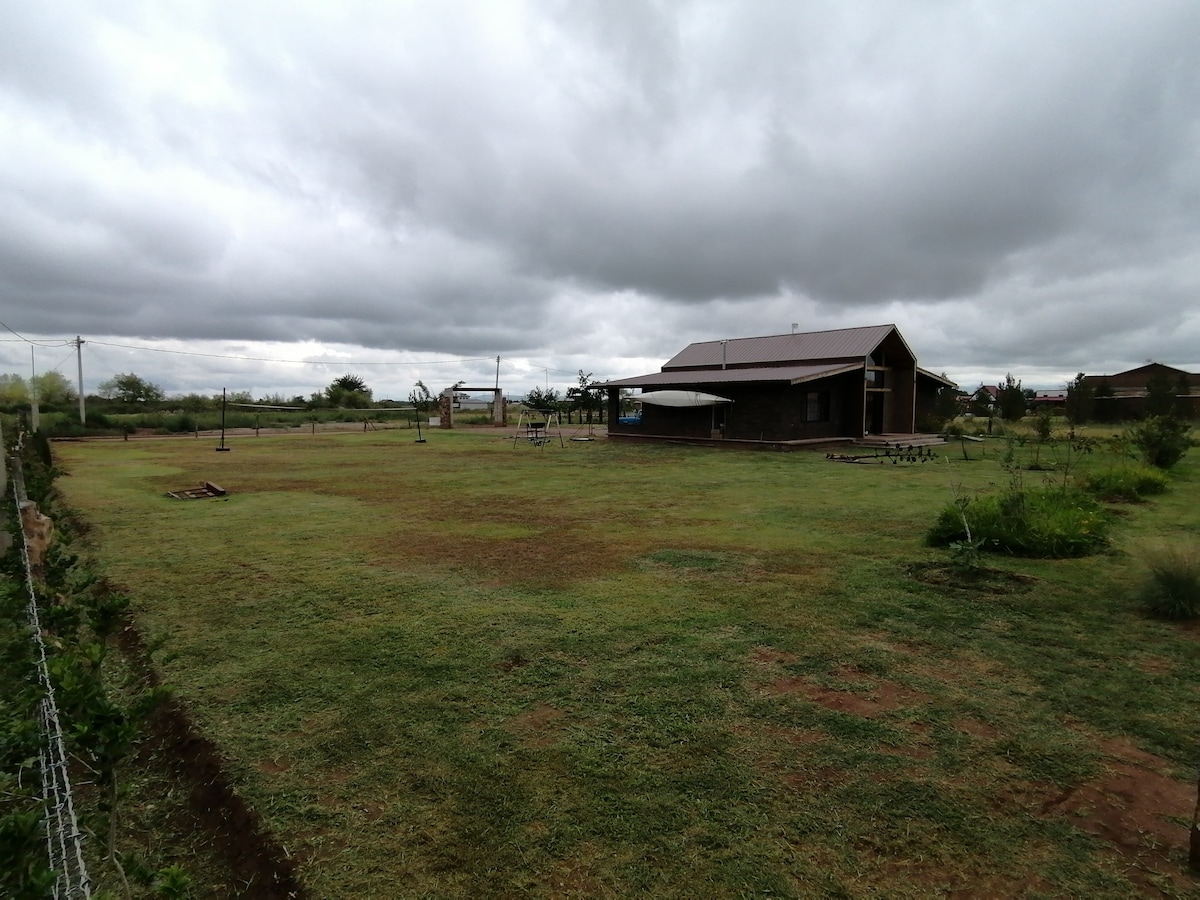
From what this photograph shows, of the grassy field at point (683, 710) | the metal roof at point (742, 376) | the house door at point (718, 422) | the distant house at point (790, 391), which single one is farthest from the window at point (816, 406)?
the grassy field at point (683, 710)

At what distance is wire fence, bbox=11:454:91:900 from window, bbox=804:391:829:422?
22.0 m

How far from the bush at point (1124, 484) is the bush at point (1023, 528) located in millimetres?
3518

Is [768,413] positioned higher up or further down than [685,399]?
further down

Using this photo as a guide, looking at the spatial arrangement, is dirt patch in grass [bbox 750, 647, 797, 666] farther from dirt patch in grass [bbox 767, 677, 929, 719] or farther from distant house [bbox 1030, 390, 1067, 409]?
distant house [bbox 1030, 390, 1067, 409]

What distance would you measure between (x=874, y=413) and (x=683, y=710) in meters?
25.8

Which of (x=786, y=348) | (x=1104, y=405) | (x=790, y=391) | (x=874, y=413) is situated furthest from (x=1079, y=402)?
(x=790, y=391)

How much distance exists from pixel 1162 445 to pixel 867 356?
1062 centimetres

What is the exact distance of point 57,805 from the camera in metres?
2.30

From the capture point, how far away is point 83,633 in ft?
16.6

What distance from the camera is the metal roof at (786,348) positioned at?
81.9ft

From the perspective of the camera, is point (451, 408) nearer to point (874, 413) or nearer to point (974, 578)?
point (874, 413)

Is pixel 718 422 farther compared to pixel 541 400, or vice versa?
pixel 541 400

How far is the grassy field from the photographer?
253 centimetres

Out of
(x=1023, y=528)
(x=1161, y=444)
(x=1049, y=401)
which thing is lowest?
(x=1023, y=528)
